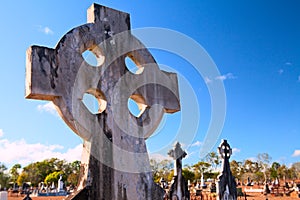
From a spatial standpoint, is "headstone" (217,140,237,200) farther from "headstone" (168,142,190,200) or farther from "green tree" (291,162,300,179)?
"green tree" (291,162,300,179)

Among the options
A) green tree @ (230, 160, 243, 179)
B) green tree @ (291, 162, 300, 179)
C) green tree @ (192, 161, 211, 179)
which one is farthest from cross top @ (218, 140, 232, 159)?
green tree @ (291, 162, 300, 179)

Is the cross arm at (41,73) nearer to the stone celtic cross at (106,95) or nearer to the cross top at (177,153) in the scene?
the stone celtic cross at (106,95)

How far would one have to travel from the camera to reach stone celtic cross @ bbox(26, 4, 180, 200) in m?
3.84

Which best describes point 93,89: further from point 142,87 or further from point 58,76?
point 142,87

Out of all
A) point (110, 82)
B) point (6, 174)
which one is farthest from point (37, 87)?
point (6, 174)

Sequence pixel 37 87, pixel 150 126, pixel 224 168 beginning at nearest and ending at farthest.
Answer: pixel 37 87, pixel 150 126, pixel 224 168

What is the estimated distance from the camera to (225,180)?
1102 cm

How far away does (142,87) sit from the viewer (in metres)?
4.84

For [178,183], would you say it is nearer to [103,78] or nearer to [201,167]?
[103,78]

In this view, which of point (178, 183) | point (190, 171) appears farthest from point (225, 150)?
point (190, 171)

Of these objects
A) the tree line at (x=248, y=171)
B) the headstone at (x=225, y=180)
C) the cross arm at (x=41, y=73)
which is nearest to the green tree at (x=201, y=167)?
the tree line at (x=248, y=171)

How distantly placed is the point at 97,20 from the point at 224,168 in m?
8.03

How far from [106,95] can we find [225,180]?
788 centimetres

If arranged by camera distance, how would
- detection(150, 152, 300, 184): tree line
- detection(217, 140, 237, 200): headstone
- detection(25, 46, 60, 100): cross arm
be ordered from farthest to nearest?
detection(150, 152, 300, 184): tree line → detection(217, 140, 237, 200): headstone → detection(25, 46, 60, 100): cross arm
